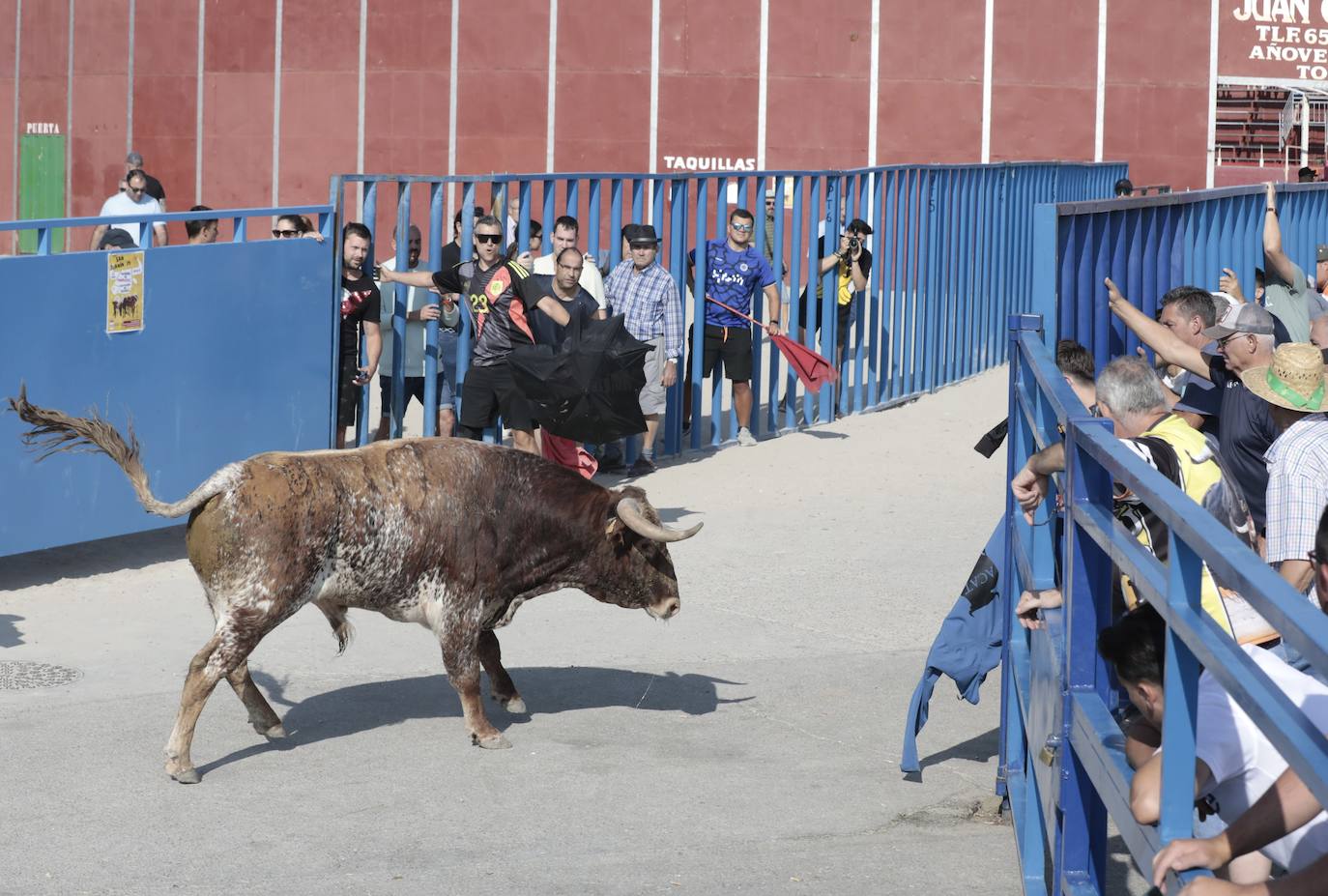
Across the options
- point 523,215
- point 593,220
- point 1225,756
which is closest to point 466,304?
point 523,215

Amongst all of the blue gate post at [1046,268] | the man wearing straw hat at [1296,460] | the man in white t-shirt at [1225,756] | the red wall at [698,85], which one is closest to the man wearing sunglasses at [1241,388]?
the man wearing straw hat at [1296,460]

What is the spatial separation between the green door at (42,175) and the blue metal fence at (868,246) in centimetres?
1773

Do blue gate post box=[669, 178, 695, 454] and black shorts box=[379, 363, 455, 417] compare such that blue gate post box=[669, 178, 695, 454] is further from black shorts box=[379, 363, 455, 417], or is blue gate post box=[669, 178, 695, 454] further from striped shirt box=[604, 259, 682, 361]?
black shorts box=[379, 363, 455, 417]

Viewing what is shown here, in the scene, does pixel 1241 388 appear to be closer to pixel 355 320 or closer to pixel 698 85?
pixel 355 320

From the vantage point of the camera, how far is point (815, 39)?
88.3ft

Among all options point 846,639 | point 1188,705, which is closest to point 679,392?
point 846,639

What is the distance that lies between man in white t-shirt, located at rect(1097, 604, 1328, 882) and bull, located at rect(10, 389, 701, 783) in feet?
12.8

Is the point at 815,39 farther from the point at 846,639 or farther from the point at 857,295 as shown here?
the point at 846,639

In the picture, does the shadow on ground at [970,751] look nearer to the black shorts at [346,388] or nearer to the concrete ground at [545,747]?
the concrete ground at [545,747]

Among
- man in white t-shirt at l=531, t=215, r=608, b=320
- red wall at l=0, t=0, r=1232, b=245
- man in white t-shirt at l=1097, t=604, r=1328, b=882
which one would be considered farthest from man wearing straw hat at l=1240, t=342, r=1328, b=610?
red wall at l=0, t=0, r=1232, b=245

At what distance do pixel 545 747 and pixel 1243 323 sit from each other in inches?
128

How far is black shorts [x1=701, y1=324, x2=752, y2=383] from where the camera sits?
14344 mm

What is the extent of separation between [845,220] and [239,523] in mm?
10278

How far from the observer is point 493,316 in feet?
37.3
